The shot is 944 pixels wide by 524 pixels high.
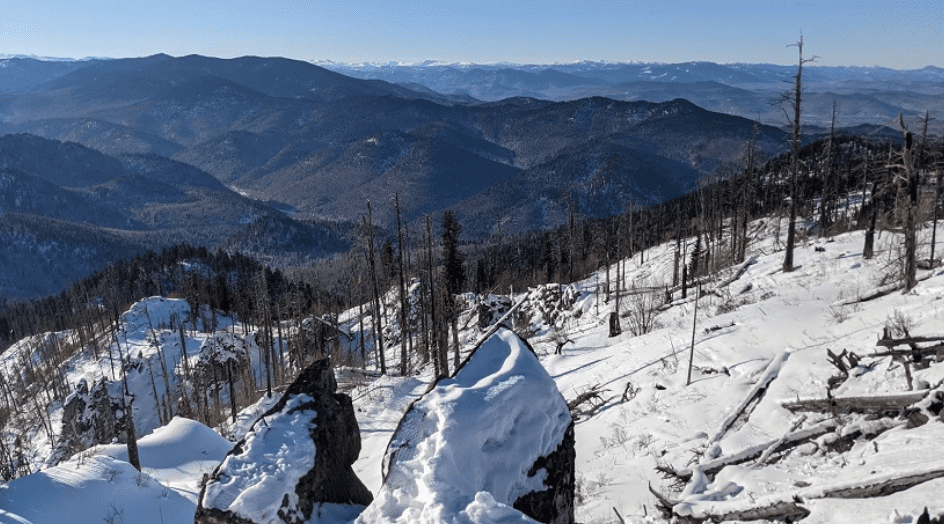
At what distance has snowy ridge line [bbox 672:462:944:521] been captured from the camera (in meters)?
6.06

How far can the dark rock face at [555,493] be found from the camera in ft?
23.3

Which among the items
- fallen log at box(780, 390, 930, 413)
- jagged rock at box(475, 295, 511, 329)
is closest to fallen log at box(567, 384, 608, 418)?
fallen log at box(780, 390, 930, 413)

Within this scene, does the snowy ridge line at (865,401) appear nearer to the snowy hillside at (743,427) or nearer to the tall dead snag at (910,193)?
the snowy hillside at (743,427)

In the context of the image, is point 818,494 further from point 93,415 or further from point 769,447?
point 93,415

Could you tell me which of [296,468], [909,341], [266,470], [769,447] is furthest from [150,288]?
[909,341]

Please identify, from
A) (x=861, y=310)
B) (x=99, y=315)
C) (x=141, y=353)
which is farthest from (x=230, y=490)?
(x=99, y=315)

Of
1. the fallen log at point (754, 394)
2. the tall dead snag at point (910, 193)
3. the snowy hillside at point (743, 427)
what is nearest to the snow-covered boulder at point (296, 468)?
the snowy hillside at point (743, 427)

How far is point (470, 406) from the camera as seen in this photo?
689cm

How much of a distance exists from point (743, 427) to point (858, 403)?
2.09 meters

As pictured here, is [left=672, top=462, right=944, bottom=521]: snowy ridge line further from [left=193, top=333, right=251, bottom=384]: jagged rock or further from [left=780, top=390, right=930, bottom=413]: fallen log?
[left=193, top=333, right=251, bottom=384]: jagged rock

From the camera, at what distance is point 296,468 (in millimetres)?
7297

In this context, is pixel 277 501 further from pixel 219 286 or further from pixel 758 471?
pixel 219 286

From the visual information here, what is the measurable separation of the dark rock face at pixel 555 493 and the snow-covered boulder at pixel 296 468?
2.59 m

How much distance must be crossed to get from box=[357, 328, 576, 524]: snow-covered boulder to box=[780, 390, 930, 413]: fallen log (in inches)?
182
